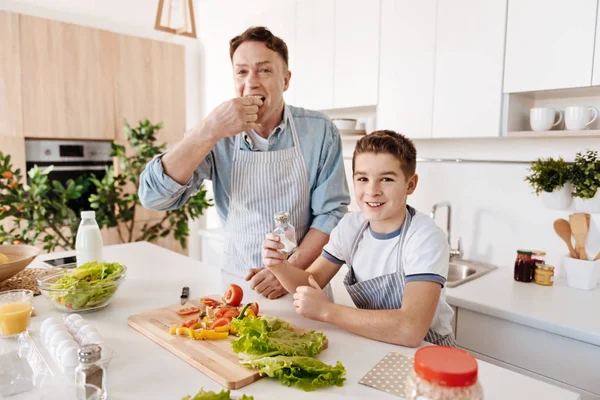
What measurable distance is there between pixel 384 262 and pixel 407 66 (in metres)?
1.51

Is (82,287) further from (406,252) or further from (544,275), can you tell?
(544,275)

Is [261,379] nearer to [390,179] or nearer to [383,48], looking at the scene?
[390,179]

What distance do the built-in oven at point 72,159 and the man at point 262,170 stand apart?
246 cm

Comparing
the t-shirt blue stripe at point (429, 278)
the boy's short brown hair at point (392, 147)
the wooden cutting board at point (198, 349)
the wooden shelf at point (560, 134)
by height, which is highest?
the wooden shelf at point (560, 134)

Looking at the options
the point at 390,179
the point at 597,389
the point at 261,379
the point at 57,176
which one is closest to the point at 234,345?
the point at 261,379

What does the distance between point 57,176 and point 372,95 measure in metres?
2.76

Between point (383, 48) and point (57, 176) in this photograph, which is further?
point (57, 176)

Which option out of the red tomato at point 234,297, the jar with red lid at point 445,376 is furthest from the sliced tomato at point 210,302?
the jar with red lid at point 445,376

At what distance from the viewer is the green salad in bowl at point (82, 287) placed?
1291mm

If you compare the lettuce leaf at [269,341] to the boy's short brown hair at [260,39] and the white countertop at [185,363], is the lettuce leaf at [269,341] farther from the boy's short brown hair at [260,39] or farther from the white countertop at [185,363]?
the boy's short brown hair at [260,39]

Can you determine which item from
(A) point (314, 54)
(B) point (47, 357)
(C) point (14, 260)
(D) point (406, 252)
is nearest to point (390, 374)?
(D) point (406, 252)

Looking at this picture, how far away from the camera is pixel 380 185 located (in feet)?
4.39

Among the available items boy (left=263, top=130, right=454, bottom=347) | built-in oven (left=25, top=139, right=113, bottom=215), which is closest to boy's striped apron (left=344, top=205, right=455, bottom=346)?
boy (left=263, top=130, right=454, bottom=347)

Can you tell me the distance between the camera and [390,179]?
4.39ft
